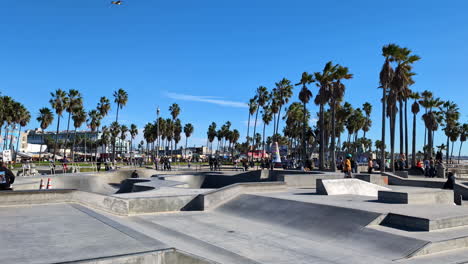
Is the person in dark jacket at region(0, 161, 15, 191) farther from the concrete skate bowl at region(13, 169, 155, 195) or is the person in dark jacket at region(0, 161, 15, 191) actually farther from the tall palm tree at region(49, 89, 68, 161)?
the tall palm tree at region(49, 89, 68, 161)

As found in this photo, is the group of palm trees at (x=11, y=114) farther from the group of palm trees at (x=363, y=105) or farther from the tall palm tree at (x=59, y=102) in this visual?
the group of palm trees at (x=363, y=105)

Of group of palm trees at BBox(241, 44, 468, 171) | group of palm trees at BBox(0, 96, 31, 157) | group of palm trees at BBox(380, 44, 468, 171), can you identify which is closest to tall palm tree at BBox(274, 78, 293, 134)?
group of palm trees at BBox(241, 44, 468, 171)

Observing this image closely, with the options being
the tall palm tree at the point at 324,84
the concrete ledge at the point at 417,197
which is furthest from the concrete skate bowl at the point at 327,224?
the tall palm tree at the point at 324,84

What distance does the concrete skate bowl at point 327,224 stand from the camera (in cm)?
770

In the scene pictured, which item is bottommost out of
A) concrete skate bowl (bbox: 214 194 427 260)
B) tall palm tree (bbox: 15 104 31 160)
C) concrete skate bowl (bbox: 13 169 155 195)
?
concrete skate bowl (bbox: 13 169 155 195)

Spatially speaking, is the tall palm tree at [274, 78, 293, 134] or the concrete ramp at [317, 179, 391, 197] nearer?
the concrete ramp at [317, 179, 391, 197]

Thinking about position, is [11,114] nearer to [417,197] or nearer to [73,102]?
[73,102]

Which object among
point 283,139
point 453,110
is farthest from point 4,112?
point 283,139

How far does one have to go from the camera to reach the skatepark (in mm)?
6555

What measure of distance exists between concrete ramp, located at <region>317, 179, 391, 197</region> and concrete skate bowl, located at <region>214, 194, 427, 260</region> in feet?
9.46

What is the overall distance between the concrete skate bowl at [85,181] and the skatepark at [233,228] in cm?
1077

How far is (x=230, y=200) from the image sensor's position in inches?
563

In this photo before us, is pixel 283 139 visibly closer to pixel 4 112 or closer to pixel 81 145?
pixel 81 145

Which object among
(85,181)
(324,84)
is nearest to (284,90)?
(324,84)
